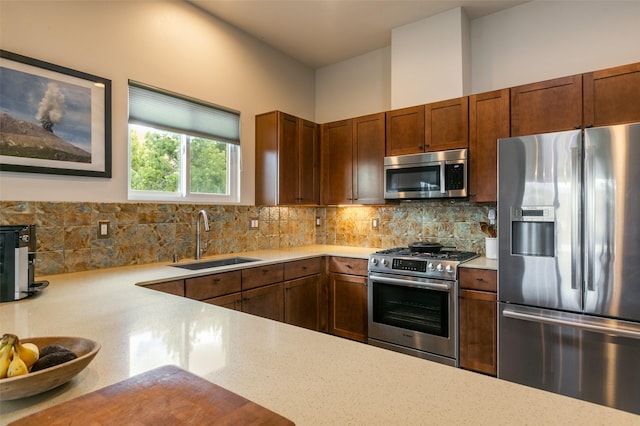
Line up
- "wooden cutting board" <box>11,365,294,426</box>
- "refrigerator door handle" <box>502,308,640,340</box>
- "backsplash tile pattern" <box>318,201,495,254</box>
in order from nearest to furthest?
"wooden cutting board" <box>11,365,294,426</box>
"refrigerator door handle" <box>502,308,640,340</box>
"backsplash tile pattern" <box>318,201,495,254</box>

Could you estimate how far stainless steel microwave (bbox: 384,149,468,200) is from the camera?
295 cm

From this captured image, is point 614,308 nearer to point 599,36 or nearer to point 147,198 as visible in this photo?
point 599,36

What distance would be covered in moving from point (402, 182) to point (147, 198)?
2.20 metres

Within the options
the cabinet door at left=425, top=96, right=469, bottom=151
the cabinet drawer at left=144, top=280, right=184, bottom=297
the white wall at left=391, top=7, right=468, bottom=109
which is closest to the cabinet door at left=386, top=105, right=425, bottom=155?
the cabinet door at left=425, top=96, right=469, bottom=151

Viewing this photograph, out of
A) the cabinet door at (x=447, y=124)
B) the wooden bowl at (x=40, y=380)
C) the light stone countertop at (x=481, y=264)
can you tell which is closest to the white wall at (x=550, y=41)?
the cabinet door at (x=447, y=124)

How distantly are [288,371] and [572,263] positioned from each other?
204 centimetres

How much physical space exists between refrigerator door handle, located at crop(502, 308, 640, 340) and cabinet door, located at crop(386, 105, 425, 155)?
1.56 m

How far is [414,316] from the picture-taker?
9.46 feet

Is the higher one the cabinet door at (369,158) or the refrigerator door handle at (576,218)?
the cabinet door at (369,158)

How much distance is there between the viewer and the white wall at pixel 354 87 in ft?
12.9

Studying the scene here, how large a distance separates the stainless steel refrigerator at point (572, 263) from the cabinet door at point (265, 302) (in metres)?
1.70

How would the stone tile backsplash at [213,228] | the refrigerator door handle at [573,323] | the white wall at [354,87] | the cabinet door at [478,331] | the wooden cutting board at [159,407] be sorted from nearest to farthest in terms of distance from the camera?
1. the wooden cutting board at [159,407]
2. the refrigerator door handle at [573,323]
3. the stone tile backsplash at [213,228]
4. the cabinet door at [478,331]
5. the white wall at [354,87]

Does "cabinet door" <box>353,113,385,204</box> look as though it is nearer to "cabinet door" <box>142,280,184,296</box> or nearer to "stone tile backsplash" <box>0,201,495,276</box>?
"stone tile backsplash" <box>0,201,495,276</box>

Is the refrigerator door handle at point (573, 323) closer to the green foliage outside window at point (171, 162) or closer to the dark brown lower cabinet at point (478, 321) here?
the dark brown lower cabinet at point (478, 321)
